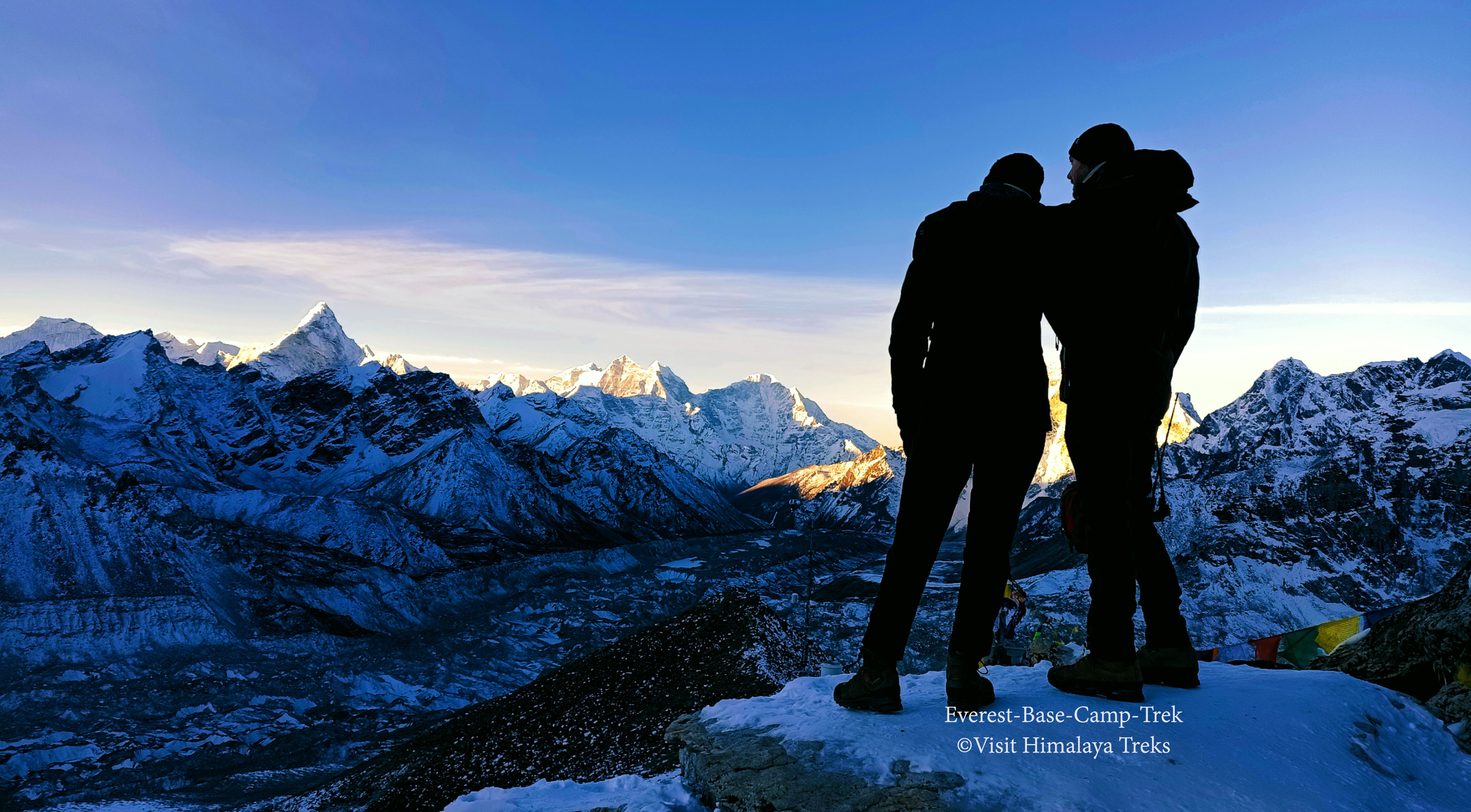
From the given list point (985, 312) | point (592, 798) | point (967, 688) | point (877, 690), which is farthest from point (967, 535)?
point (592, 798)

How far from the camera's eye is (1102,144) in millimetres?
4762

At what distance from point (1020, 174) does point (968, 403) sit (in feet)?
5.17

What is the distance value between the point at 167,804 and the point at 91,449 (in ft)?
525

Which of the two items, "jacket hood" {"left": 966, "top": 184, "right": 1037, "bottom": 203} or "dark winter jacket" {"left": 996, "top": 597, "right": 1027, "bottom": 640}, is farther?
"dark winter jacket" {"left": 996, "top": 597, "right": 1027, "bottom": 640}

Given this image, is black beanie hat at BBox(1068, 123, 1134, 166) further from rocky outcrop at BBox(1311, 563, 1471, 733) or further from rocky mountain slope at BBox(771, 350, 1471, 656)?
rocky mountain slope at BBox(771, 350, 1471, 656)

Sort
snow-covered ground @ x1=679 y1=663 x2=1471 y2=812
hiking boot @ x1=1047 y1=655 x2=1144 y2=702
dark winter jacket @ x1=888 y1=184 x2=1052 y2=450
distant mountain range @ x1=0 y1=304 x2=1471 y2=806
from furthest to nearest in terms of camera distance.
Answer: distant mountain range @ x1=0 y1=304 x2=1471 y2=806 → dark winter jacket @ x1=888 y1=184 x2=1052 y2=450 → hiking boot @ x1=1047 y1=655 x2=1144 y2=702 → snow-covered ground @ x1=679 y1=663 x2=1471 y2=812

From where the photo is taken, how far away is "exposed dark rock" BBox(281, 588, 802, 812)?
20.2 m

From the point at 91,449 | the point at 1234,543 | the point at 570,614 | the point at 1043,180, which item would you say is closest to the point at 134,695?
the point at 570,614

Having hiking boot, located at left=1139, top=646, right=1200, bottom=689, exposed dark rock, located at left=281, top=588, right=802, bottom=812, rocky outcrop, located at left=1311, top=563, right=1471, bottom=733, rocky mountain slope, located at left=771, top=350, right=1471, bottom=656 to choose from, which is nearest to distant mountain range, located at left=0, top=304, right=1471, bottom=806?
rocky mountain slope, located at left=771, top=350, right=1471, bottom=656

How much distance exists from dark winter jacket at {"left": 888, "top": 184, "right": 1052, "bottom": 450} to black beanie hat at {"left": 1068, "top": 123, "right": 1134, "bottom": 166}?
50 centimetres

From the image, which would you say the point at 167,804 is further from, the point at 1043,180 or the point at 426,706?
the point at 1043,180

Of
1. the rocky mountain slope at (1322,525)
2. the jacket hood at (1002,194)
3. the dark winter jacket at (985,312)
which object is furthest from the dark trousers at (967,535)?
the rocky mountain slope at (1322,525)

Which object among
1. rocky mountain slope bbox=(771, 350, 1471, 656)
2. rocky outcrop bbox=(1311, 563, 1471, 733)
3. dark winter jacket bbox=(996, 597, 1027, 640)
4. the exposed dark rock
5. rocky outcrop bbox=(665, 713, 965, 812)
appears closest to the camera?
rocky outcrop bbox=(665, 713, 965, 812)

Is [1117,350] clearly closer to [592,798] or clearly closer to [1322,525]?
[592,798]
